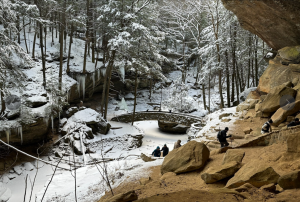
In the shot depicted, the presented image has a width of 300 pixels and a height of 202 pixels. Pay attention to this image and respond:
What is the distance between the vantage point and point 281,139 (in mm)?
5613

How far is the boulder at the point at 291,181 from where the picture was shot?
131 inches

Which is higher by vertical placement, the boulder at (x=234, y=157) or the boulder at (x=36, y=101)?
the boulder at (x=234, y=157)

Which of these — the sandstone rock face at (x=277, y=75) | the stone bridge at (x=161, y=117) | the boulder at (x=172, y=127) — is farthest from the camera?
the stone bridge at (x=161, y=117)

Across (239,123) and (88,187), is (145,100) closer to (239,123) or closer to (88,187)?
(239,123)

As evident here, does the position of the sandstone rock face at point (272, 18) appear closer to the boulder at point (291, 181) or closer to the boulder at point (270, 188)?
the boulder at point (291, 181)

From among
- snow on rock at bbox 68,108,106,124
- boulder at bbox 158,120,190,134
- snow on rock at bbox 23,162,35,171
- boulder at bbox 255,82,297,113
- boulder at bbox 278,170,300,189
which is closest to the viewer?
boulder at bbox 278,170,300,189

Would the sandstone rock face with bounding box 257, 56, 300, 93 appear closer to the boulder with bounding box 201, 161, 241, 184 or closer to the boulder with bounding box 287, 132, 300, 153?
the boulder with bounding box 287, 132, 300, 153

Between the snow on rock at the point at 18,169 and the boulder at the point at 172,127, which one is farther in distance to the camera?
the boulder at the point at 172,127

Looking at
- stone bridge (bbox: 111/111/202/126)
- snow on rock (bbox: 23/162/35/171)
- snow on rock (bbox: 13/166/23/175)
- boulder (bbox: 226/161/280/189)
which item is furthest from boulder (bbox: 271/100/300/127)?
snow on rock (bbox: 13/166/23/175)

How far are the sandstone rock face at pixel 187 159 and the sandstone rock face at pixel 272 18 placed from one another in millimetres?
6102

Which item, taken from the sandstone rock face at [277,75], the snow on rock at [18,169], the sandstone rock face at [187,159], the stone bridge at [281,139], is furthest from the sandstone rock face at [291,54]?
the snow on rock at [18,169]

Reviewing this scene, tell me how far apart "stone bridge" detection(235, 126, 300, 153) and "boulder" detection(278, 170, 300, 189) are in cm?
116

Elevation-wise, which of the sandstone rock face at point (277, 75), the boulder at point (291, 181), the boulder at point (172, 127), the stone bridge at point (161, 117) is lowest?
the boulder at point (172, 127)

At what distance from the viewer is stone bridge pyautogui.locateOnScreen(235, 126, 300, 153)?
14.1 feet
